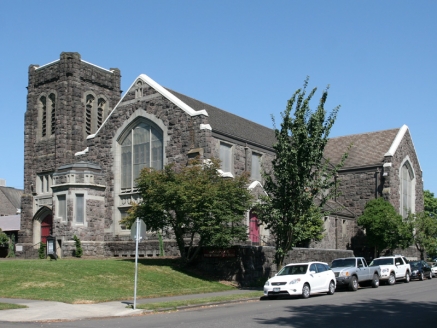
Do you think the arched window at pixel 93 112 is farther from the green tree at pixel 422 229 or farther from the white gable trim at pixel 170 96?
the green tree at pixel 422 229

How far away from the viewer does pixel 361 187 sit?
165ft

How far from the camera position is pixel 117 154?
38938 mm

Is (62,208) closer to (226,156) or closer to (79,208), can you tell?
(79,208)

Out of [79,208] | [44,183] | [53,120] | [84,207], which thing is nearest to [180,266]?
[84,207]

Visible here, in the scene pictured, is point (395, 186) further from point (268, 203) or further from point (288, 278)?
point (288, 278)

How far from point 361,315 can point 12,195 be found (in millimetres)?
59179

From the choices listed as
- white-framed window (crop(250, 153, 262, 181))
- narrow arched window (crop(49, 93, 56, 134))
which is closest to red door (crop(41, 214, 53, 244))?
narrow arched window (crop(49, 93, 56, 134))

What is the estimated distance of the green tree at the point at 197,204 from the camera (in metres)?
27.1

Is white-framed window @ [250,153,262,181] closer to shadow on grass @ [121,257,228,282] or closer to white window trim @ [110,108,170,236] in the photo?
white window trim @ [110,108,170,236]

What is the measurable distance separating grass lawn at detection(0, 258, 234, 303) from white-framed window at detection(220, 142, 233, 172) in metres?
9.60

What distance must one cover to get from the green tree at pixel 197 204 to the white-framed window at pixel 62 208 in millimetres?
Answer: 9296

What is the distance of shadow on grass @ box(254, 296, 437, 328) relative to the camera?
14.7 metres

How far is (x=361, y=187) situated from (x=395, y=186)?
9.32 feet

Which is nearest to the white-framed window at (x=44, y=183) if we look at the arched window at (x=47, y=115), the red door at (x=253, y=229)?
the arched window at (x=47, y=115)
